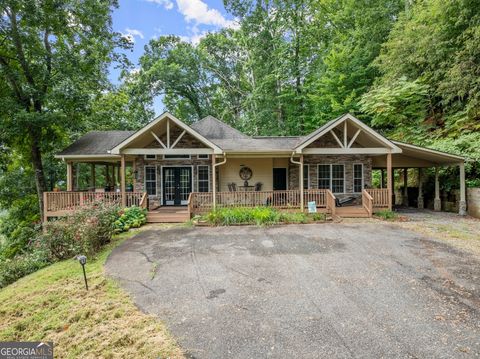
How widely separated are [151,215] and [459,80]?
618 inches

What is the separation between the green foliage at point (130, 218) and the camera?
919 cm

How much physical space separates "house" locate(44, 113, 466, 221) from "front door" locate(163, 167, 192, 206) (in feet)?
0.16

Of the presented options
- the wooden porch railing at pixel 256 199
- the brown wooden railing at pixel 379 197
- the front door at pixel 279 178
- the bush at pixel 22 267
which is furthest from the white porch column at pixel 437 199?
the bush at pixel 22 267

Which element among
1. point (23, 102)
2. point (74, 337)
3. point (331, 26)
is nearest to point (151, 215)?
point (74, 337)

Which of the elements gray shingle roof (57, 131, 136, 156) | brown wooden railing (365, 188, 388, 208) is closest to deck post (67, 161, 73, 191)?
gray shingle roof (57, 131, 136, 156)

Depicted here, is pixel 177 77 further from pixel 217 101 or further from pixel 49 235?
pixel 49 235

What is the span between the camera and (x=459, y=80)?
39.3 feet

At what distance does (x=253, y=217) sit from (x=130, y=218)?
4.80m

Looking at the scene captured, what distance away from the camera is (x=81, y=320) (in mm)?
3766

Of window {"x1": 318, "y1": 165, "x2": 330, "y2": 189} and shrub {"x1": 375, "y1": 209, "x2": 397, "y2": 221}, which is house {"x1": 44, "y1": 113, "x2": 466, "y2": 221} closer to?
window {"x1": 318, "y1": 165, "x2": 330, "y2": 189}

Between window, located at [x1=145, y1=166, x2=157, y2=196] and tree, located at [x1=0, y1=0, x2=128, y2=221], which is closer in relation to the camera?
tree, located at [x1=0, y1=0, x2=128, y2=221]

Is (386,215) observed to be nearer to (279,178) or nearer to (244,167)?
(279,178)

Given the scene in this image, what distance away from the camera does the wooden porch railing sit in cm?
1102

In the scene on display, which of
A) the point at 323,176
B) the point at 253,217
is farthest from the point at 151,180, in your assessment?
the point at 323,176
